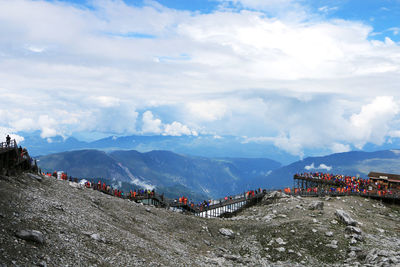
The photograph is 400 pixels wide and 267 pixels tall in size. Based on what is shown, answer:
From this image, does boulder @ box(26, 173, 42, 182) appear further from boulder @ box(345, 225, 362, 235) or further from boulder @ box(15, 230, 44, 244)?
boulder @ box(345, 225, 362, 235)

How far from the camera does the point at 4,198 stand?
24.9 metres

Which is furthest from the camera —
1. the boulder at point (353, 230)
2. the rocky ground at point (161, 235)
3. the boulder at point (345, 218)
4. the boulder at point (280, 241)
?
the boulder at point (345, 218)

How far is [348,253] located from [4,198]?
114 feet

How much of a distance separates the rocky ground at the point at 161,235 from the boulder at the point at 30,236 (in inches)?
2.3

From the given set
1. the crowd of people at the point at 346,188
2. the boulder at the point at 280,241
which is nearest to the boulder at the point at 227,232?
the boulder at the point at 280,241

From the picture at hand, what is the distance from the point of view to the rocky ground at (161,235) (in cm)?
2136

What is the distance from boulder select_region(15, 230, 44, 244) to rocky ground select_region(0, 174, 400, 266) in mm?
58

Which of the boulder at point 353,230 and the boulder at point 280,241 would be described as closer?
the boulder at point 280,241

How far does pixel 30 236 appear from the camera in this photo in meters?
20.3

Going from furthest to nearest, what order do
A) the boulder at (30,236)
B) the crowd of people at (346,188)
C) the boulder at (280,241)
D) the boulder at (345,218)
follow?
the crowd of people at (346,188) < the boulder at (345,218) < the boulder at (280,241) < the boulder at (30,236)

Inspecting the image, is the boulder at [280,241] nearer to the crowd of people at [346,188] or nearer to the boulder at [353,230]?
the boulder at [353,230]

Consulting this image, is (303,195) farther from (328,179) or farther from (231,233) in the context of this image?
(231,233)

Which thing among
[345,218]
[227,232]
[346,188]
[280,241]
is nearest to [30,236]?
[227,232]

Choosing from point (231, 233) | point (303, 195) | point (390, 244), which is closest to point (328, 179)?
point (303, 195)
